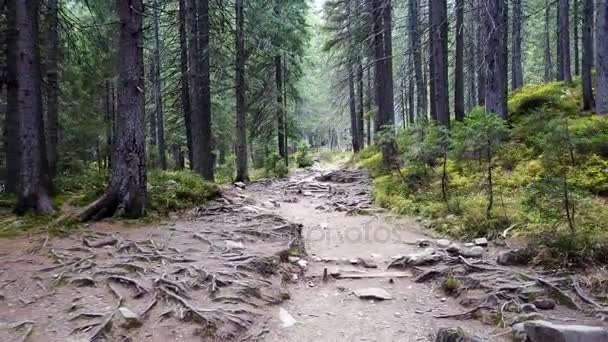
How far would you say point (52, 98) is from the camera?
38.5ft

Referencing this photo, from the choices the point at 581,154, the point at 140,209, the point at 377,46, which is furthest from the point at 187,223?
the point at 377,46

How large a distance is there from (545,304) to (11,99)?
1074cm

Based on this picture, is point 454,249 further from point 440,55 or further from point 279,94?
point 279,94

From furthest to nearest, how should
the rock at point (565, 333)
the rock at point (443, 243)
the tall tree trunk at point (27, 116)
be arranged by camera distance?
1. the tall tree trunk at point (27, 116)
2. the rock at point (443, 243)
3. the rock at point (565, 333)

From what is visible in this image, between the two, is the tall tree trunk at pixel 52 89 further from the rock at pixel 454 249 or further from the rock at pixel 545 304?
the rock at pixel 545 304

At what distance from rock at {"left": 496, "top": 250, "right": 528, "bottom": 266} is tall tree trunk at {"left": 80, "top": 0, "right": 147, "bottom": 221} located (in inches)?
246

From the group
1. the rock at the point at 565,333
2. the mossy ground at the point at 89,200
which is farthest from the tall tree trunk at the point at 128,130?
the rock at the point at 565,333

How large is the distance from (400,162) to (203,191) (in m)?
7.05

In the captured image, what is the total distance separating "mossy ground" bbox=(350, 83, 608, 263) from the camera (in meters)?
5.78

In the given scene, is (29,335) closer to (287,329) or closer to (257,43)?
(287,329)

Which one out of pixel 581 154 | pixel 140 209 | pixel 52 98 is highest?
pixel 52 98

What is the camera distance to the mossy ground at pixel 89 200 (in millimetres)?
7289

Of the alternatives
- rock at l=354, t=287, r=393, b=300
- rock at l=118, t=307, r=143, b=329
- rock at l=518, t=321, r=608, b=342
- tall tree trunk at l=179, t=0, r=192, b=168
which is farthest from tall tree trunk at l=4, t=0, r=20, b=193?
rock at l=518, t=321, r=608, b=342

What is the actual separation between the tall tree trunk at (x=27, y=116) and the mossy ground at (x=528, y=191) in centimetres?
764
